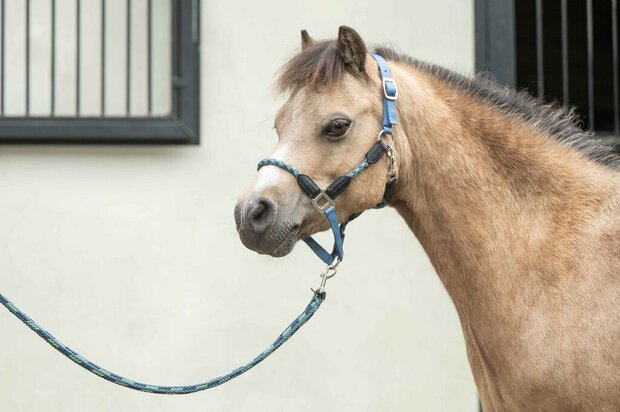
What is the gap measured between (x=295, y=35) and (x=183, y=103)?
67 cm

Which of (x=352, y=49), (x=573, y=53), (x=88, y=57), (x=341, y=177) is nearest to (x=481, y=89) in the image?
(x=352, y=49)

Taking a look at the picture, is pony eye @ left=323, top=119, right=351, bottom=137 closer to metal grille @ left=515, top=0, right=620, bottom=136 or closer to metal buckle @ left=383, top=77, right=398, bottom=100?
metal buckle @ left=383, top=77, right=398, bottom=100

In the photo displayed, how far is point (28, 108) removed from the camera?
5.11m

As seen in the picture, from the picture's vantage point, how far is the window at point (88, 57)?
5.09 m

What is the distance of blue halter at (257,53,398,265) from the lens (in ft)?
9.84

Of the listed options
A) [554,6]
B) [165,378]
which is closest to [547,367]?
[165,378]

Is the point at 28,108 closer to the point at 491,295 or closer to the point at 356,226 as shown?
the point at 356,226

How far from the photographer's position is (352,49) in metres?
3.08

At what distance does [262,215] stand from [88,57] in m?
2.56

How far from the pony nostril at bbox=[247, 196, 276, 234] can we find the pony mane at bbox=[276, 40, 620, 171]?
1.39 feet

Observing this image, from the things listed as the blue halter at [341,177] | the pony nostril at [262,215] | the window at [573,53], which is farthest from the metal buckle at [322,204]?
the window at [573,53]

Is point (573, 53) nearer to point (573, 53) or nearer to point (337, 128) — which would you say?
point (573, 53)

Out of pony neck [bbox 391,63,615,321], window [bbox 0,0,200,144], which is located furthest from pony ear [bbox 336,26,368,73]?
window [bbox 0,0,200,144]

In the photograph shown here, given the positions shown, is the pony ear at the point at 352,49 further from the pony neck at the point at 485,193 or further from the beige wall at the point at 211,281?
the beige wall at the point at 211,281
